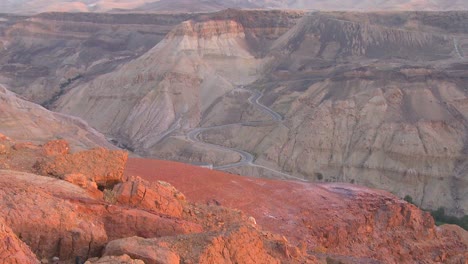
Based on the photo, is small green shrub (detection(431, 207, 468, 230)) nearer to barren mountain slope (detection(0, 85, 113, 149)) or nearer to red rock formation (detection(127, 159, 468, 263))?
red rock formation (detection(127, 159, 468, 263))

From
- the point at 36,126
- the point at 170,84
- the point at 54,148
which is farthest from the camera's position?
the point at 170,84

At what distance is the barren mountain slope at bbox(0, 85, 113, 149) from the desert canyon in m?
0.26

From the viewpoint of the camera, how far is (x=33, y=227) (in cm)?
1216

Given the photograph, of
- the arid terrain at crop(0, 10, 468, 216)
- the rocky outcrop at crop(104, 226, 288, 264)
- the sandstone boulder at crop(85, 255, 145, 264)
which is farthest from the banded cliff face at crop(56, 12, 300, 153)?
the sandstone boulder at crop(85, 255, 145, 264)

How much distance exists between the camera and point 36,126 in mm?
56625

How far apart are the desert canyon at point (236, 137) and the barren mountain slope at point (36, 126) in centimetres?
26

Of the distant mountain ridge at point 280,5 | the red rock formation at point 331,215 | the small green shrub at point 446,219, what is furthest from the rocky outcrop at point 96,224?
the distant mountain ridge at point 280,5

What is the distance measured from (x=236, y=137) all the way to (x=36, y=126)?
2221cm

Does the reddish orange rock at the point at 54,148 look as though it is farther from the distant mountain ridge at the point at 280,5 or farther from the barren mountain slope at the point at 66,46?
A: the distant mountain ridge at the point at 280,5

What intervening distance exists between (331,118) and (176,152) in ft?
54.6

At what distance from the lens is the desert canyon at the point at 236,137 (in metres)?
13.4

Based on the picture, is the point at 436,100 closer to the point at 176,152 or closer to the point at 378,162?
the point at 378,162

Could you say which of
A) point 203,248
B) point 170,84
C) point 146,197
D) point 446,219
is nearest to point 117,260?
point 203,248

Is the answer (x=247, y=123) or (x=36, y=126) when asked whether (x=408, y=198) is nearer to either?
(x=247, y=123)
